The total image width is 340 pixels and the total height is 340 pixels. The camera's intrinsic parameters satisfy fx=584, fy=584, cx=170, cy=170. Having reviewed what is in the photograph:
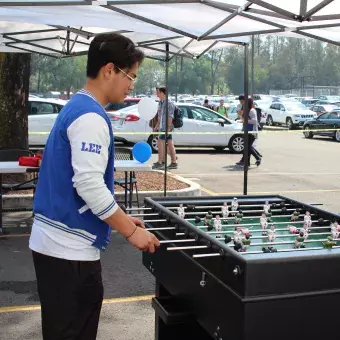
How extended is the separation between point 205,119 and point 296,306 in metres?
15.0

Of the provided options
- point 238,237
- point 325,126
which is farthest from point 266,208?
point 325,126

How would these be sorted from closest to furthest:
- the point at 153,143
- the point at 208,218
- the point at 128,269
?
1. the point at 208,218
2. the point at 128,269
3. the point at 153,143

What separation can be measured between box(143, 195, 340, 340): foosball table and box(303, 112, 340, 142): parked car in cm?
1953

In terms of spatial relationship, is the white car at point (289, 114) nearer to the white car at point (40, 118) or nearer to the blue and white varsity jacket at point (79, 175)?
the white car at point (40, 118)

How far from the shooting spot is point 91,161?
2502mm

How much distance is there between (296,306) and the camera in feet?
8.32

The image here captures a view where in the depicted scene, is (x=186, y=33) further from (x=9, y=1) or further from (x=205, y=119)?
(x=205, y=119)

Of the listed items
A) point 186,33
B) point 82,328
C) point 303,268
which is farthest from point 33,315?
point 186,33

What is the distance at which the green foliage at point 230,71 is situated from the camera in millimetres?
67938

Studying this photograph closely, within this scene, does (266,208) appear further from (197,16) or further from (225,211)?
(197,16)

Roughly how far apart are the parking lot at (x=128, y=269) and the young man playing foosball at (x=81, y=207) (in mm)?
1696

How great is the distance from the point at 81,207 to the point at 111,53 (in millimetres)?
711

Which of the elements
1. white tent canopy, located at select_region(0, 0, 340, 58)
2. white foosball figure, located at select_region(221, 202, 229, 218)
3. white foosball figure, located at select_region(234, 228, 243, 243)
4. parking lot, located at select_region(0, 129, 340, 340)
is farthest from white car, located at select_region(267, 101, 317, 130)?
white foosball figure, located at select_region(234, 228, 243, 243)

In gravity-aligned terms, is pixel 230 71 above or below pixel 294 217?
above
